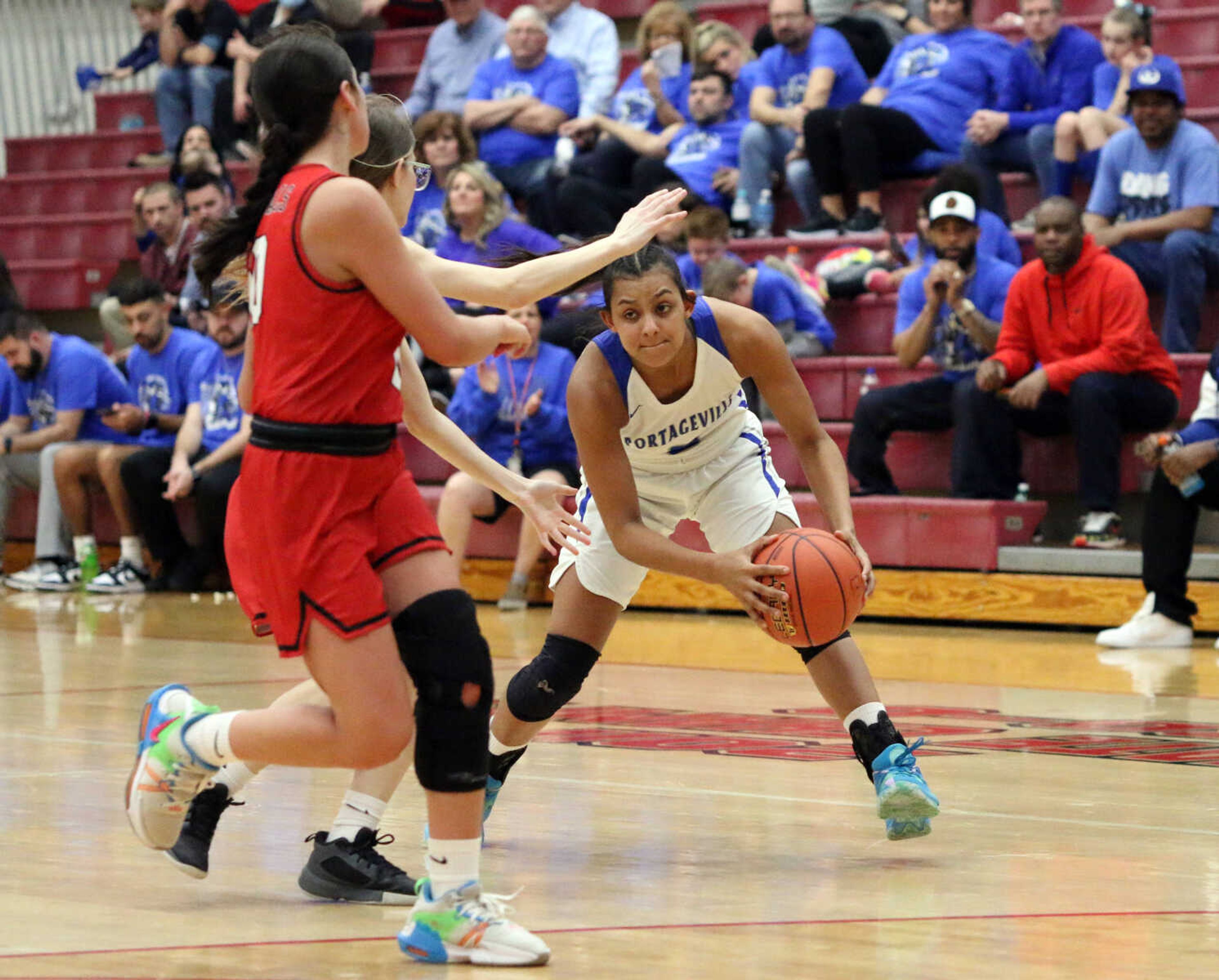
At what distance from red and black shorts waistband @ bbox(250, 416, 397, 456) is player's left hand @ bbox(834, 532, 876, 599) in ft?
4.13

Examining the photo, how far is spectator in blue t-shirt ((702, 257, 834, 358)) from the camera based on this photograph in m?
8.95

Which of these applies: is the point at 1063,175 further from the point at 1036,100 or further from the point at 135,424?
the point at 135,424

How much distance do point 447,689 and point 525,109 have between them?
8754mm

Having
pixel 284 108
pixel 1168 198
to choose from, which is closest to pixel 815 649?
pixel 284 108

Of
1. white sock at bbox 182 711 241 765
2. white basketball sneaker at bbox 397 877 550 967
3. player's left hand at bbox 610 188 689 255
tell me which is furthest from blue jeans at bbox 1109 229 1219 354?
white basketball sneaker at bbox 397 877 550 967

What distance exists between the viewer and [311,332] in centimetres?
296

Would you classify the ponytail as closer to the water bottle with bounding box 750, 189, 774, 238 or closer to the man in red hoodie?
the man in red hoodie

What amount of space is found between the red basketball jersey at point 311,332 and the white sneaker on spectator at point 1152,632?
5.30m

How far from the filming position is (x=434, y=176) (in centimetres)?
1121

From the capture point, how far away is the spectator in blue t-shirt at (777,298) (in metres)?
8.95

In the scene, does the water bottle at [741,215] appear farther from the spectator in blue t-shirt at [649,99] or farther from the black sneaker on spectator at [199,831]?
the black sneaker on spectator at [199,831]

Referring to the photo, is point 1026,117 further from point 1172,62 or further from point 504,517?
point 504,517

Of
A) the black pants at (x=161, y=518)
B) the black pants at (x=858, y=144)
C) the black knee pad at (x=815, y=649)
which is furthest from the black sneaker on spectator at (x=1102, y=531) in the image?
the black pants at (x=161, y=518)

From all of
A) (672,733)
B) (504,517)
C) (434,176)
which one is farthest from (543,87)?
(672,733)
